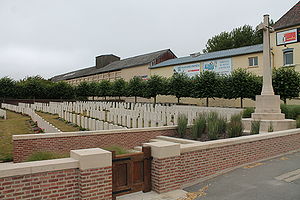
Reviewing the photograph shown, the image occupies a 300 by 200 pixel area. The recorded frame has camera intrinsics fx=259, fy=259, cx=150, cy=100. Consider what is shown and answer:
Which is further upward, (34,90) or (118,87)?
(118,87)

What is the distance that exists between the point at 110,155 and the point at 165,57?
41.9m

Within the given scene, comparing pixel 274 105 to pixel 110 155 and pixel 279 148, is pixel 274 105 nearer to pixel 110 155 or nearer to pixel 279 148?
pixel 279 148

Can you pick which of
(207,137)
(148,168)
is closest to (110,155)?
(148,168)

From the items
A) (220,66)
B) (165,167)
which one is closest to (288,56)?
(220,66)

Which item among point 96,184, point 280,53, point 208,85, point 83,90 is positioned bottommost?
point 96,184

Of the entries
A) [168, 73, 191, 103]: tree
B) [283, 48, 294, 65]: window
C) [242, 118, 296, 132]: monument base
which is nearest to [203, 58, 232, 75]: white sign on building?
[168, 73, 191, 103]: tree

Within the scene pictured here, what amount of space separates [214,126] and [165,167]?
447 cm

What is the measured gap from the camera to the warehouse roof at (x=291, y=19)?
83.0 ft

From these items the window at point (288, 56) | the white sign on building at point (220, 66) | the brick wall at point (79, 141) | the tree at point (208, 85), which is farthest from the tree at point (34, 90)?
the window at point (288, 56)

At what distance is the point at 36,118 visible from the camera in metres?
16.1

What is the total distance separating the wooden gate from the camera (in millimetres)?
5020

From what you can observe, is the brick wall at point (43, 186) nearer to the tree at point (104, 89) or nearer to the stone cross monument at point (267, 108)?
the stone cross monument at point (267, 108)

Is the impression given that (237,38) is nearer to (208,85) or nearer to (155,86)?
(155,86)

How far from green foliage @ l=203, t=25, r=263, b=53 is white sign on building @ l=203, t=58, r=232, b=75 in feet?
64.1
